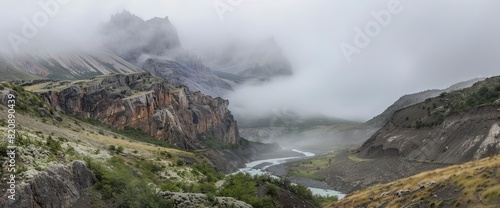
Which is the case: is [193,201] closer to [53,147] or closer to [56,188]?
[56,188]

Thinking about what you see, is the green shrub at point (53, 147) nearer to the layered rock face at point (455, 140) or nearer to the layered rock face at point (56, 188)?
the layered rock face at point (56, 188)

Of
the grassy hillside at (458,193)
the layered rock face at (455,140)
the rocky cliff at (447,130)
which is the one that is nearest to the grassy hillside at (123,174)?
the grassy hillside at (458,193)

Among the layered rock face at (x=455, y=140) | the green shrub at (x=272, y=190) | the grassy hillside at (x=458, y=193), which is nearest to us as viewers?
the grassy hillside at (x=458, y=193)

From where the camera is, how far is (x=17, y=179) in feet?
94.4

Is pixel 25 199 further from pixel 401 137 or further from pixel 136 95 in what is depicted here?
pixel 136 95

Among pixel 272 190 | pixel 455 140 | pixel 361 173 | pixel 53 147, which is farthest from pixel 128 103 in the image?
pixel 455 140

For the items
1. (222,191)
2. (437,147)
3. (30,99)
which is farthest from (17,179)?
(437,147)

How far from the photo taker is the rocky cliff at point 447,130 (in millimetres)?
78812

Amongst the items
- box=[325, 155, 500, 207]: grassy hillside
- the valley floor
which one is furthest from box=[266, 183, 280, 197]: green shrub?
the valley floor

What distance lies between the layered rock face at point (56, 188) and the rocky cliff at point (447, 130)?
69378 mm

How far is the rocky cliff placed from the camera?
7881 cm

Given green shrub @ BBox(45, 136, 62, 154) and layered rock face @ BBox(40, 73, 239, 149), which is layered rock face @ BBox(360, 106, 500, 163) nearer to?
green shrub @ BBox(45, 136, 62, 154)

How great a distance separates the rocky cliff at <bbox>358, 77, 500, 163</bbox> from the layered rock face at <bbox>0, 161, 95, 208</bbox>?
6938 cm

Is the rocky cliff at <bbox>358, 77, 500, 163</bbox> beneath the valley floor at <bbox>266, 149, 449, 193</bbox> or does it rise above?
above
